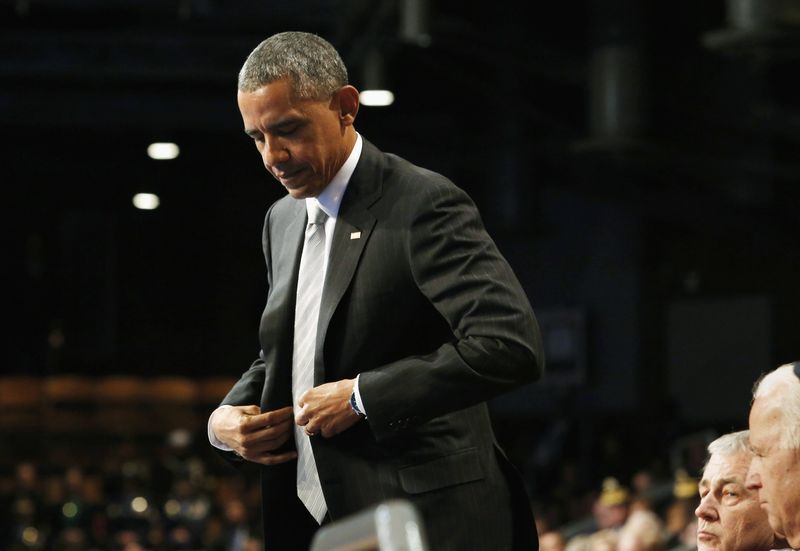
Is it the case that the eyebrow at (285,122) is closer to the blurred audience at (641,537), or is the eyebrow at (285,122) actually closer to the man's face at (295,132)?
the man's face at (295,132)

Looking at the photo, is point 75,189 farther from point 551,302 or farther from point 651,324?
point 651,324

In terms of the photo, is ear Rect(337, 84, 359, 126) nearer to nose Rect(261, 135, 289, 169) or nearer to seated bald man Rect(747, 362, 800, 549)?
nose Rect(261, 135, 289, 169)

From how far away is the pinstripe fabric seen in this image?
2.24m

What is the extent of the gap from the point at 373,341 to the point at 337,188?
25 cm

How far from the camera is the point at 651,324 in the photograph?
1723cm

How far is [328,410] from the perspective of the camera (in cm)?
210

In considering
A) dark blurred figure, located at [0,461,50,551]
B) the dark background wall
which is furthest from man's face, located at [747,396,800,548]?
dark blurred figure, located at [0,461,50,551]

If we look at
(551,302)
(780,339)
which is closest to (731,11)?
(780,339)

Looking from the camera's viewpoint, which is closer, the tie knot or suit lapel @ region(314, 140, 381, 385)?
suit lapel @ region(314, 140, 381, 385)

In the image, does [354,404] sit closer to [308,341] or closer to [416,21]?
[308,341]

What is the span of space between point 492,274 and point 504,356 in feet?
0.41

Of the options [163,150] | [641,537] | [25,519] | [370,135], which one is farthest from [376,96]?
[25,519]

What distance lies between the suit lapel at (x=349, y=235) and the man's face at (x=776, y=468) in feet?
2.14

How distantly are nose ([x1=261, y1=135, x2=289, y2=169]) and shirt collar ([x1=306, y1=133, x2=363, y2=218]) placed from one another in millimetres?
120
